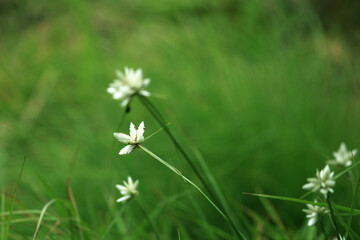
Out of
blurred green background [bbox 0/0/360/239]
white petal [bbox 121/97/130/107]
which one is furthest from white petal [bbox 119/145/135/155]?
blurred green background [bbox 0/0/360/239]

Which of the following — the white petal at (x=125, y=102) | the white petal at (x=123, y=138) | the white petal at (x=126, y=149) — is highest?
the white petal at (x=125, y=102)

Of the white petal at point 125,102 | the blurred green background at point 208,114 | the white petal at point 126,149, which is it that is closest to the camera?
the white petal at point 126,149

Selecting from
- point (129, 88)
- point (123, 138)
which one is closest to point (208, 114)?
point (129, 88)

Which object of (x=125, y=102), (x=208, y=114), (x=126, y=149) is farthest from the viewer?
(x=208, y=114)

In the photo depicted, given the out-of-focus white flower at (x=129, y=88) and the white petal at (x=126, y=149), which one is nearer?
the white petal at (x=126, y=149)

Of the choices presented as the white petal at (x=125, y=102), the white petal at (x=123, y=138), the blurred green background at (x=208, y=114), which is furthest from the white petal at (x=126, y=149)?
the blurred green background at (x=208, y=114)

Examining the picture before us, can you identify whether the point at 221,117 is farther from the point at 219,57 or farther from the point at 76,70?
A: the point at 76,70

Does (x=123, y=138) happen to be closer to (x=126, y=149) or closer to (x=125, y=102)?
(x=126, y=149)

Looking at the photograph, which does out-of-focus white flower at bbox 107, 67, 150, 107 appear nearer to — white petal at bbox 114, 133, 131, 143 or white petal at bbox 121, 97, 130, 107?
white petal at bbox 121, 97, 130, 107

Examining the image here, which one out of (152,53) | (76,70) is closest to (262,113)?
(152,53)

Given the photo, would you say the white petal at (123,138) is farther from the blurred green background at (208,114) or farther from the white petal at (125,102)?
the blurred green background at (208,114)
